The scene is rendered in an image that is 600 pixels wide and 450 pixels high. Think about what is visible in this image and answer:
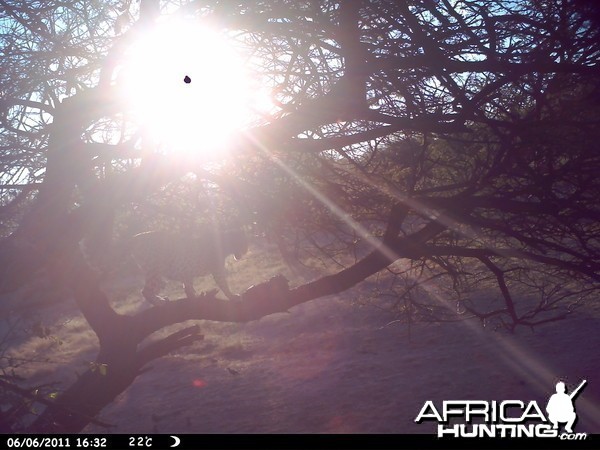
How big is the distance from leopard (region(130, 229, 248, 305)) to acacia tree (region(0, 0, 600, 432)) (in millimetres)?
777

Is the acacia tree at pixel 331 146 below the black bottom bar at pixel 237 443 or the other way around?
the other way around

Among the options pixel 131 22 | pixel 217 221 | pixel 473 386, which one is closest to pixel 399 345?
pixel 473 386

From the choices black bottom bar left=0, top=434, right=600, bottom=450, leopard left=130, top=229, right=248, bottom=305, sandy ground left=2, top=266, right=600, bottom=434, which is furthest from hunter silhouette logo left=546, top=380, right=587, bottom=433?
sandy ground left=2, top=266, right=600, bottom=434

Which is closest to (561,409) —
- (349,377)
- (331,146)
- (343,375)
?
(331,146)

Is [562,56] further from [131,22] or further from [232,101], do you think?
[131,22]

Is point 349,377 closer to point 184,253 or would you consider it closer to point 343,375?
point 343,375

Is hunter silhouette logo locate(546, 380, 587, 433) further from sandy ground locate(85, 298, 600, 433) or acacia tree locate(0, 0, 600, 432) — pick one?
sandy ground locate(85, 298, 600, 433)

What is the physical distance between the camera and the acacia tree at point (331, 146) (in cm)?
421

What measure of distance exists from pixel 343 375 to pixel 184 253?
7.21 metres

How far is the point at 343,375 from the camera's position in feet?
45.9

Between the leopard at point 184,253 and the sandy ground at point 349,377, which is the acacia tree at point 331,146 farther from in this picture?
the sandy ground at point 349,377

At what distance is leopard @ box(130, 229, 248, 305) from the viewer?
641 cm

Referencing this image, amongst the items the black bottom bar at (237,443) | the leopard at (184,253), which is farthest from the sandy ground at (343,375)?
the black bottom bar at (237,443)

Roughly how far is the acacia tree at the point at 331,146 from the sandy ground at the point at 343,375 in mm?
3671
